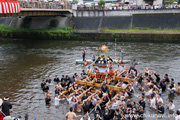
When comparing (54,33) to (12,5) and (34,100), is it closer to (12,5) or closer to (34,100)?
(12,5)

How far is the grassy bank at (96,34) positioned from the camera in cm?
3668

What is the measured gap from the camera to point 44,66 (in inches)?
941

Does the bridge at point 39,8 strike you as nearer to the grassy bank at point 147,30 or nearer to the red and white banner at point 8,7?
the red and white banner at point 8,7

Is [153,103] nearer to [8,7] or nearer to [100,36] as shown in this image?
[8,7]

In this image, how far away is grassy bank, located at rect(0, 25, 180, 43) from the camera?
1444 inches

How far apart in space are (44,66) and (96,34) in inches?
744

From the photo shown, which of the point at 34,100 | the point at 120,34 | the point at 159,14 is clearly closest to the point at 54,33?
the point at 120,34

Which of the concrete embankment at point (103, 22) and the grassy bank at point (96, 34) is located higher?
the concrete embankment at point (103, 22)

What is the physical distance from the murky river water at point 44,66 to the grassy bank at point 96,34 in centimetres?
189

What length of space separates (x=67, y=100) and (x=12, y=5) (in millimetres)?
15712

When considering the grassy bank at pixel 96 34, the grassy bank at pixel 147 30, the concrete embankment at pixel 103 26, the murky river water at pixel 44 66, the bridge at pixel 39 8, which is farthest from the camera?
the concrete embankment at pixel 103 26

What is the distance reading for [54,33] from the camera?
42406 millimetres

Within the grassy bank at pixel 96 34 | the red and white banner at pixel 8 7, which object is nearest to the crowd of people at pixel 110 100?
the red and white banner at pixel 8 7

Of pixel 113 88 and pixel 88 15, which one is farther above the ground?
pixel 88 15
